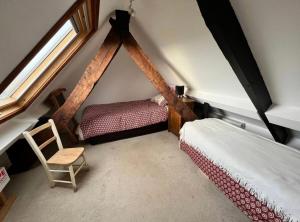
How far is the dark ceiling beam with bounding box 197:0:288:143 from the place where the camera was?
1.17m

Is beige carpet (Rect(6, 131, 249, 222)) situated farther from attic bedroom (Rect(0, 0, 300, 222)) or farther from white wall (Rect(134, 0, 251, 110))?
white wall (Rect(134, 0, 251, 110))

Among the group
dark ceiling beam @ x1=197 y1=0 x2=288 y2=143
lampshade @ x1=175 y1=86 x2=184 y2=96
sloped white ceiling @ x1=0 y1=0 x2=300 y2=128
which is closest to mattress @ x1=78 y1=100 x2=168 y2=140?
lampshade @ x1=175 y1=86 x2=184 y2=96

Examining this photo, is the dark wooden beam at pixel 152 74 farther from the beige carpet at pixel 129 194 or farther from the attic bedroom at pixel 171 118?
the beige carpet at pixel 129 194

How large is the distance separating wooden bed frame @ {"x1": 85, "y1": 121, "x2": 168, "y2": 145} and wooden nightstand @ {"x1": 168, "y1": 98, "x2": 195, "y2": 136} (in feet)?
0.67

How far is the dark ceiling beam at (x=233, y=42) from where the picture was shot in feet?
3.83

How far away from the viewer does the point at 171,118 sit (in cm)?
319

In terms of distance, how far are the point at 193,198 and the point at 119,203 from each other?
794 mm

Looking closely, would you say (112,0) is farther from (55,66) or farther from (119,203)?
(119,203)

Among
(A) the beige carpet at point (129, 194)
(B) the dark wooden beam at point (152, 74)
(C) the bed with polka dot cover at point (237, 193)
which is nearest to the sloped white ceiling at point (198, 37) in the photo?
(B) the dark wooden beam at point (152, 74)

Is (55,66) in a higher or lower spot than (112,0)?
lower

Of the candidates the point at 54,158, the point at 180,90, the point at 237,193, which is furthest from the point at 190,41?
the point at 54,158

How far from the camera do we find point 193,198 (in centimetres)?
178

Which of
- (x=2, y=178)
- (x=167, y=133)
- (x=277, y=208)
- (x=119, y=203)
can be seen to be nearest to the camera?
(x=277, y=208)

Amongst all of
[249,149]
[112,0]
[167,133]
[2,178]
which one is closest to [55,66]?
[112,0]
